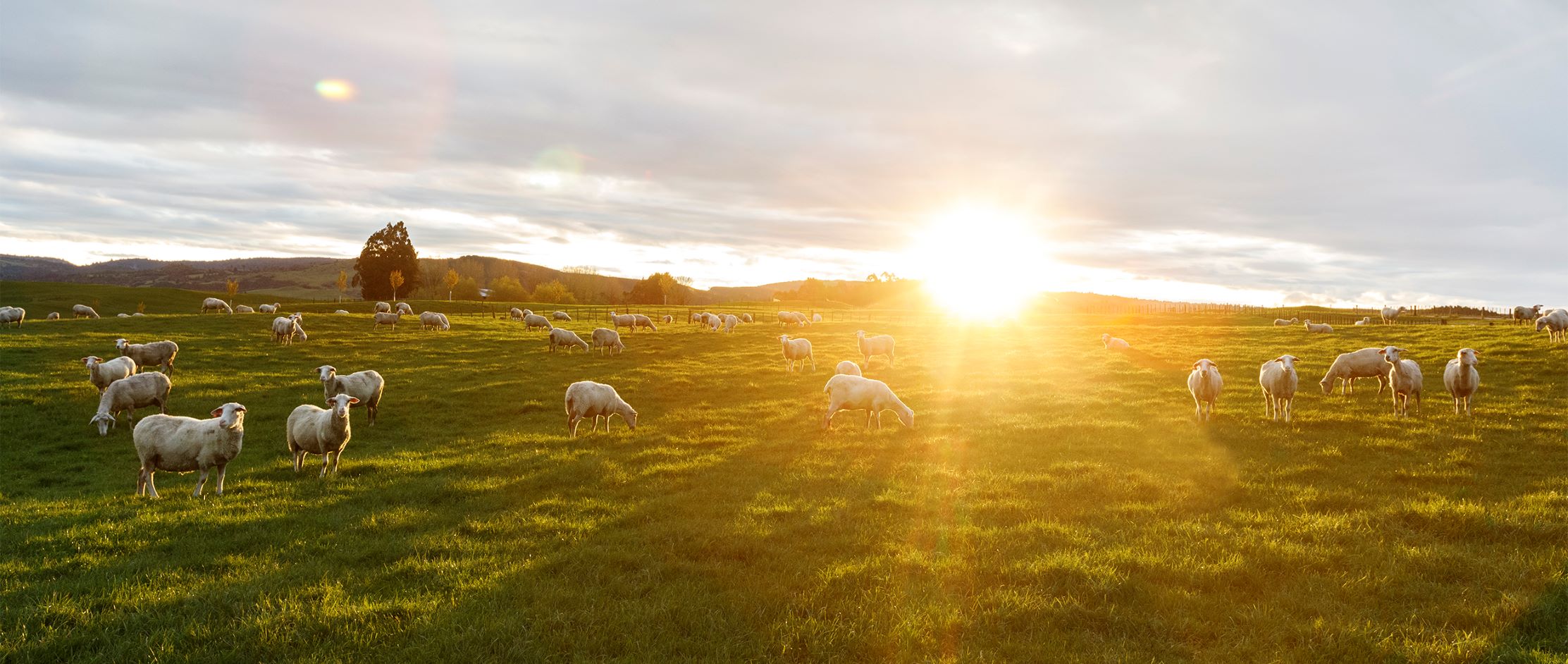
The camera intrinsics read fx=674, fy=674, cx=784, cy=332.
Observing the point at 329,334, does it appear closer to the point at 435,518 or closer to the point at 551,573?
the point at 435,518

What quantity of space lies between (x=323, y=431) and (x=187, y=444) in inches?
81.1

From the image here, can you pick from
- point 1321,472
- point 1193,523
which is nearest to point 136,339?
point 1193,523

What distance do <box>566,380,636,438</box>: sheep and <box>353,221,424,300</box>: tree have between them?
8755 cm

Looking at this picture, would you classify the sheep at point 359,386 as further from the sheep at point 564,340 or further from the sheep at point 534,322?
the sheep at point 534,322

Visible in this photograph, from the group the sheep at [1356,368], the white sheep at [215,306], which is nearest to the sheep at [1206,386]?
the sheep at [1356,368]

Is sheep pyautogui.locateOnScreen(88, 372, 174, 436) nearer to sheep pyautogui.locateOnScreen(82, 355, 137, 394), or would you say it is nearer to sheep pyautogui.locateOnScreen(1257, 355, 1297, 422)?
sheep pyautogui.locateOnScreen(82, 355, 137, 394)

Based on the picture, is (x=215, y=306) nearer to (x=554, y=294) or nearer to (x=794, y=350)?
(x=794, y=350)

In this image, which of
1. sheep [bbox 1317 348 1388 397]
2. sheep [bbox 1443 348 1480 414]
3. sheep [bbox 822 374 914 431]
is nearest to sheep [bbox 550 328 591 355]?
sheep [bbox 822 374 914 431]

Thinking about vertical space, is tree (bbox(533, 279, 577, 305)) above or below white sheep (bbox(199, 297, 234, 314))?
above

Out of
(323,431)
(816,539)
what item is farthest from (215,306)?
(816,539)

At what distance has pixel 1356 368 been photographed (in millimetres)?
21062

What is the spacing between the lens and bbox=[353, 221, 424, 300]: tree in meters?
92.6

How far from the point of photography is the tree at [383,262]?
3647 inches

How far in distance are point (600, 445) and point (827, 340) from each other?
32.4 meters
